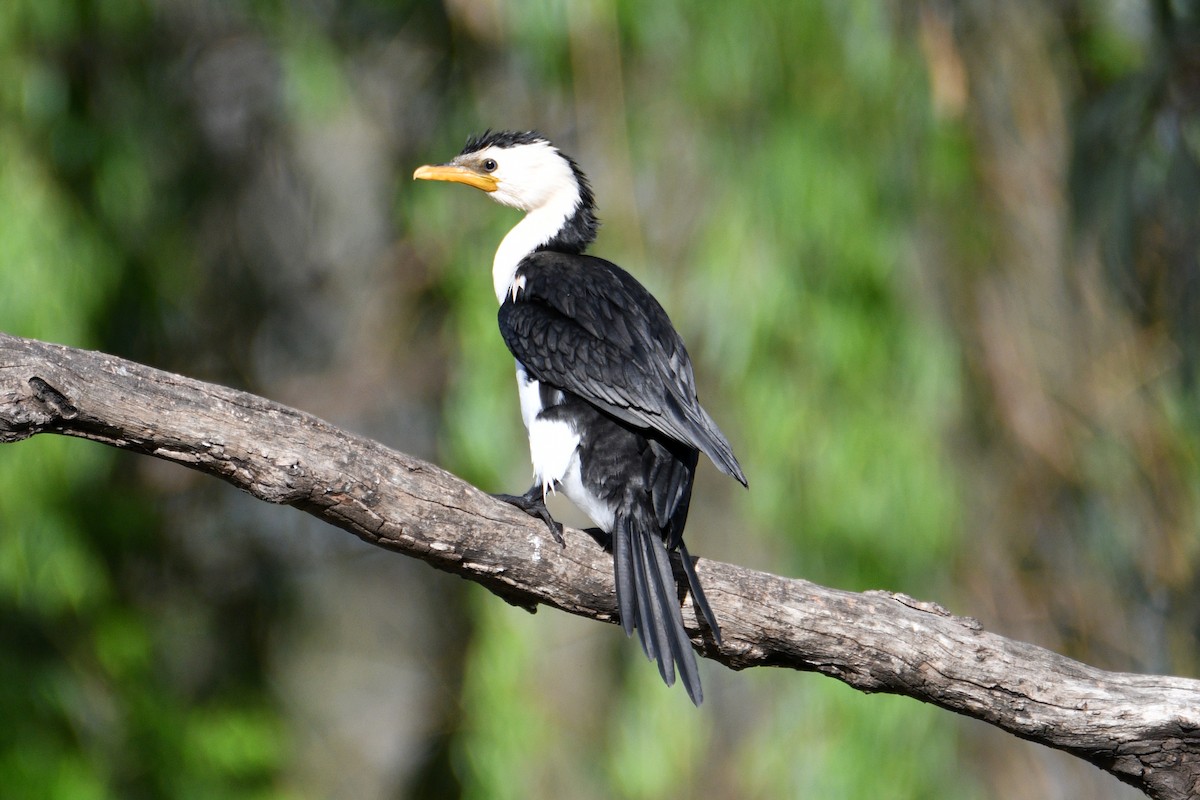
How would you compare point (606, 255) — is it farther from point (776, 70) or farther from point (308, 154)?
point (308, 154)

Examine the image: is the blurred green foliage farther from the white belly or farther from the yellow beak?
the white belly

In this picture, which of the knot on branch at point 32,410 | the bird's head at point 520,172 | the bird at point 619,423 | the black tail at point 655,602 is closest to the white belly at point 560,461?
the bird at point 619,423

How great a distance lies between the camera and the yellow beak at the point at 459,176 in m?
3.44

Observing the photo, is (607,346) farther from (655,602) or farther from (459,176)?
(459,176)

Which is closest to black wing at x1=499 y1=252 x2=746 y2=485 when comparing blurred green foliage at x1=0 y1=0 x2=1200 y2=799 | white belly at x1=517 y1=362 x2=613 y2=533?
white belly at x1=517 y1=362 x2=613 y2=533

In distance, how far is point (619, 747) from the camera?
374cm

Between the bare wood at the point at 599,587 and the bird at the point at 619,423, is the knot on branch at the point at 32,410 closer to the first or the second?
the bare wood at the point at 599,587

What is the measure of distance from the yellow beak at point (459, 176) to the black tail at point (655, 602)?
131 cm

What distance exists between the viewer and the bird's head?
3.45m

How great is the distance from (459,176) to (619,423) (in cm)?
101

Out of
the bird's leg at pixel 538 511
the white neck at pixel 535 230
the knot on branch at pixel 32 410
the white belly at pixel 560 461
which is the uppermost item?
the white neck at pixel 535 230

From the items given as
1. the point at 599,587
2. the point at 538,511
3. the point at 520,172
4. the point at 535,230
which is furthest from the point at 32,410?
the point at 520,172

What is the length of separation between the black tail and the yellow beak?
1310 mm

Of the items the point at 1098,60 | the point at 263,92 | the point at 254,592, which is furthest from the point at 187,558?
the point at 1098,60
